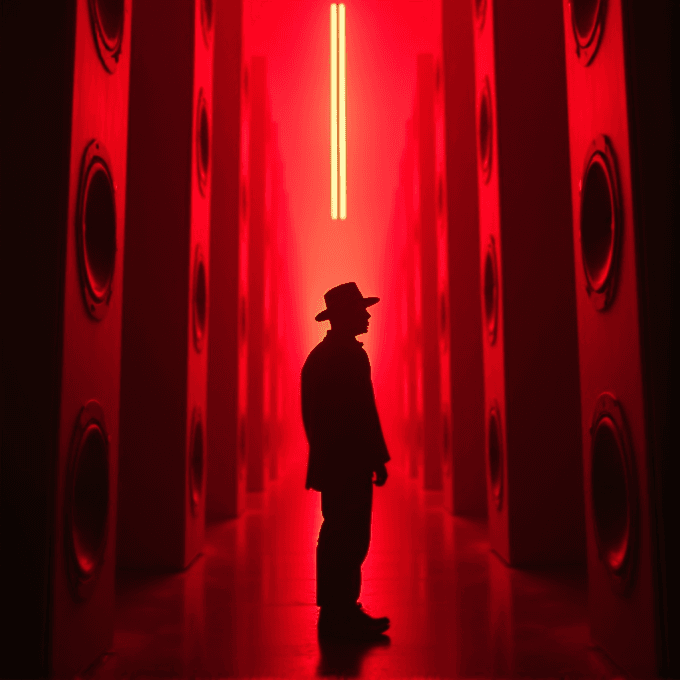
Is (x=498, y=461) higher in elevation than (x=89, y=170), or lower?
lower

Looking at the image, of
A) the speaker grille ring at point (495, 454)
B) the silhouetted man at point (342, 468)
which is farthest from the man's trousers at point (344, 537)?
the speaker grille ring at point (495, 454)

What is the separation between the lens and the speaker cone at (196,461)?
720 centimetres

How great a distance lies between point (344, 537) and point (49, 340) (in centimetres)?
219

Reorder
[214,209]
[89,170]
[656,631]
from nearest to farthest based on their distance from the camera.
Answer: [656,631] < [89,170] < [214,209]

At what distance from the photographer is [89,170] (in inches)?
159

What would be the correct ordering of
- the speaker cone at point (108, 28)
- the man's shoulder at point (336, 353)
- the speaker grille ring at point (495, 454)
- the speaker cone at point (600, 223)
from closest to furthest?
the speaker cone at point (600, 223) < the speaker cone at point (108, 28) < the man's shoulder at point (336, 353) < the speaker grille ring at point (495, 454)

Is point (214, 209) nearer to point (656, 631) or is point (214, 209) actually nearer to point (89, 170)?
point (89, 170)

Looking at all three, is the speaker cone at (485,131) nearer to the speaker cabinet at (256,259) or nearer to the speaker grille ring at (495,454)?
the speaker grille ring at (495,454)

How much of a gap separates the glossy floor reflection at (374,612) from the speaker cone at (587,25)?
3299 mm

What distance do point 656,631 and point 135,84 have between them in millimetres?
6130

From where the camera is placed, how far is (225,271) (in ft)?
34.6

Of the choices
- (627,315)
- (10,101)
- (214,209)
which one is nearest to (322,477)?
(627,315)

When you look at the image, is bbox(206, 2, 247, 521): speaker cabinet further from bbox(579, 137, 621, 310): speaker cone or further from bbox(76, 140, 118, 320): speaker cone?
bbox(579, 137, 621, 310): speaker cone

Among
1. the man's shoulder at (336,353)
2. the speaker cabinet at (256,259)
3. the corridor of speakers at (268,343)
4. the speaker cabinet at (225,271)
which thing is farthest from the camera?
the speaker cabinet at (256,259)
